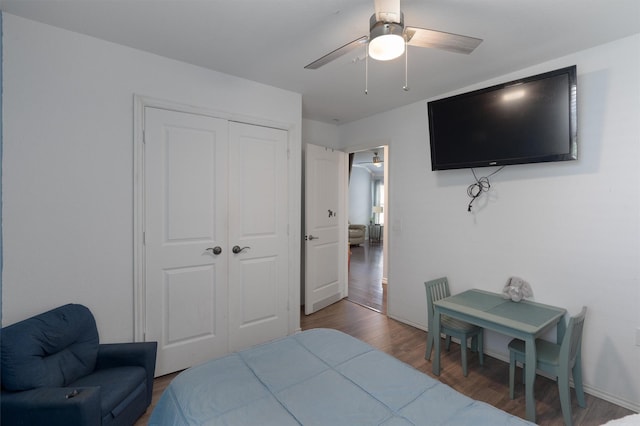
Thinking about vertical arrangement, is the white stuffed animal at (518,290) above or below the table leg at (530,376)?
above

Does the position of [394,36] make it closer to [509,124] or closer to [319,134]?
[509,124]

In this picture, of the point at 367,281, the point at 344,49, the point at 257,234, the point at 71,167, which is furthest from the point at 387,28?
the point at 367,281

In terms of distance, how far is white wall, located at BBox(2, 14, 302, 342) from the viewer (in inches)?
72.7

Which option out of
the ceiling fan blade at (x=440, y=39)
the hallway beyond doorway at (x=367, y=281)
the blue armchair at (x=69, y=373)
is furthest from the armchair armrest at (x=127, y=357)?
the hallway beyond doorway at (x=367, y=281)

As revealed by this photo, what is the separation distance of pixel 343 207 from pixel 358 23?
108 inches

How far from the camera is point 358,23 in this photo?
1.85 m

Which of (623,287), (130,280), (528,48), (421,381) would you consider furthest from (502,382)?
(130,280)

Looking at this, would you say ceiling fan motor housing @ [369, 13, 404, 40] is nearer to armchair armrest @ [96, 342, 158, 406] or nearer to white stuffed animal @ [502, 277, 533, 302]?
white stuffed animal @ [502, 277, 533, 302]

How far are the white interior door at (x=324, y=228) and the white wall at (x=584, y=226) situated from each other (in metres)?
1.45

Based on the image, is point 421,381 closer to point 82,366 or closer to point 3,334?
point 82,366

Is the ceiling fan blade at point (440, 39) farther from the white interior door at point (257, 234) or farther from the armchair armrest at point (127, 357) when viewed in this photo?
the armchair armrest at point (127, 357)

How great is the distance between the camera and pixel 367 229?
10.2 metres

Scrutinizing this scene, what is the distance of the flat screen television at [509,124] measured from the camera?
2092 mm

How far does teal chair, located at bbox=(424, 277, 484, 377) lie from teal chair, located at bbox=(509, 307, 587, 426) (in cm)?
36
